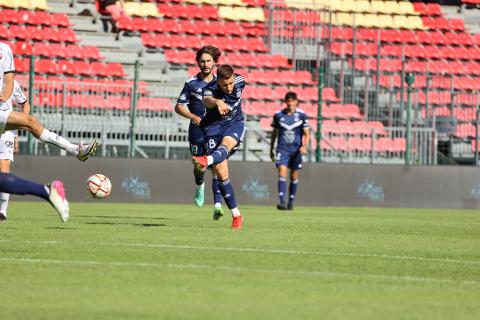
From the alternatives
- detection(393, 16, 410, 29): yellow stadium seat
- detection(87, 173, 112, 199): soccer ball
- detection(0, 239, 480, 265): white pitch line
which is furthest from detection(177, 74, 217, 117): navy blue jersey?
detection(393, 16, 410, 29): yellow stadium seat

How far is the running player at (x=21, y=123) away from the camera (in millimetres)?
9672

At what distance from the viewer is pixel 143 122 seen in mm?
23031

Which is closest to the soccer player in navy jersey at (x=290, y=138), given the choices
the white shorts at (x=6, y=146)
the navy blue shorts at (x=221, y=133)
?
the navy blue shorts at (x=221, y=133)

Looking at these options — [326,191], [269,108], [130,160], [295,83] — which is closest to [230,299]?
[130,160]

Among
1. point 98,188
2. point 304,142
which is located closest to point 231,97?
point 98,188

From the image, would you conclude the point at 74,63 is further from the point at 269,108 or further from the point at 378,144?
the point at 378,144

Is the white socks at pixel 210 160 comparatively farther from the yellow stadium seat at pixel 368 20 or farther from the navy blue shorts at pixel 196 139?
the yellow stadium seat at pixel 368 20

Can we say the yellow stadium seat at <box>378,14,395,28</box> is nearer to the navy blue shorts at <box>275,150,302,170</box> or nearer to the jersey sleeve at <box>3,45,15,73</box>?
the navy blue shorts at <box>275,150,302,170</box>

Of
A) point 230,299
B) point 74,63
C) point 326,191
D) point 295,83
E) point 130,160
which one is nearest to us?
point 230,299

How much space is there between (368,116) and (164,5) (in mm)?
7392

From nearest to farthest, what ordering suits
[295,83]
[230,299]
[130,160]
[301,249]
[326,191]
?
[230,299]
[301,249]
[130,160]
[326,191]
[295,83]

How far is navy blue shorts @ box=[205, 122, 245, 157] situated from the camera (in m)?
13.3

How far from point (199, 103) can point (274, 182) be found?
323 inches

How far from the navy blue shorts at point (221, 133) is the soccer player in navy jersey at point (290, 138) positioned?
7887 mm
